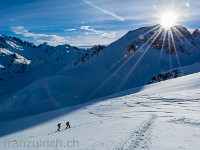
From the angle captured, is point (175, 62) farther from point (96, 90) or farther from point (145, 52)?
point (96, 90)

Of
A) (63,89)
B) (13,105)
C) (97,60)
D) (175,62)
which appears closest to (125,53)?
(97,60)

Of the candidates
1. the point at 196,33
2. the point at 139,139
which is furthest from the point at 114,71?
the point at 196,33

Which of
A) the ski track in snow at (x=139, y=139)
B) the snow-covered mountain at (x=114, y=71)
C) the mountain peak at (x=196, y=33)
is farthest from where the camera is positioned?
the mountain peak at (x=196, y=33)

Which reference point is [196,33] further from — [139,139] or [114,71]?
[139,139]

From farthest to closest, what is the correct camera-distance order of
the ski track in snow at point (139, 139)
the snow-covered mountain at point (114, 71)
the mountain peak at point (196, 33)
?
1. the mountain peak at point (196, 33)
2. the snow-covered mountain at point (114, 71)
3. the ski track in snow at point (139, 139)

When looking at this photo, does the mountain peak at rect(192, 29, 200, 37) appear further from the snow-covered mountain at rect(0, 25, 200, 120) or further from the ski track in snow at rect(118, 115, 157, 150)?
the ski track in snow at rect(118, 115, 157, 150)

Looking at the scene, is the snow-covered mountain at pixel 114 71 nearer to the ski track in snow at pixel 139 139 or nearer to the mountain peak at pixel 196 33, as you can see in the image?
the mountain peak at pixel 196 33

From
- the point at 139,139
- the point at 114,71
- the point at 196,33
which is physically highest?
the point at 196,33

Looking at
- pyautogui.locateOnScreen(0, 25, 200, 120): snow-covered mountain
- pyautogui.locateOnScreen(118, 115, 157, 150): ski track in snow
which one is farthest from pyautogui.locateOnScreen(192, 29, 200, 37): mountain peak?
pyautogui.locateOnScreen(118, 115, 157, 150): ski track in snow

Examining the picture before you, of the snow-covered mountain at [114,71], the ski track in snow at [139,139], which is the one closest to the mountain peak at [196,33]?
the snow-covered mountain at [114,71]

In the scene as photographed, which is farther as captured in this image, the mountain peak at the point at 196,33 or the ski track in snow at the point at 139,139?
the mountain peak at the point at 196,33

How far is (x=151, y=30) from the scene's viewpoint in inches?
2798

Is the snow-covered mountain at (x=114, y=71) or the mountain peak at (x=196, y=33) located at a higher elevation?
the mountain peak at (x=196, y=33)

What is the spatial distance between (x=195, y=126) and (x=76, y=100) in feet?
133
